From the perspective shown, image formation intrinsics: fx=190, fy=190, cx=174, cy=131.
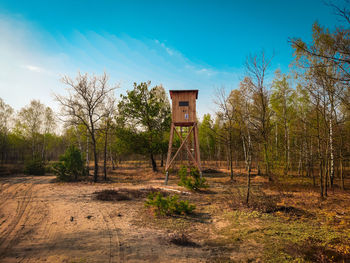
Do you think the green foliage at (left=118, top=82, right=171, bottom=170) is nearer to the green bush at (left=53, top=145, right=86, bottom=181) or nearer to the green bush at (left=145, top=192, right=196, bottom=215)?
the green bush at (left=53, top=145, right=86, bottom=181)

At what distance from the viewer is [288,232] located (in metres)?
6.10

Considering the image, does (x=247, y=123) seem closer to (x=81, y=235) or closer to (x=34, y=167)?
(x=81, y=235)

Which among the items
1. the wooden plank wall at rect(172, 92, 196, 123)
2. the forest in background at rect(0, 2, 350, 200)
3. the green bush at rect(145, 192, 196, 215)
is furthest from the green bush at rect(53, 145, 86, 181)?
the green bush at rect(145, 192, 196, 215)

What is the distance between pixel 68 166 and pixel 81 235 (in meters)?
12.5

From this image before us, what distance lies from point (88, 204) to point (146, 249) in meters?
5.69

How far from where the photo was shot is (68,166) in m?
16.6

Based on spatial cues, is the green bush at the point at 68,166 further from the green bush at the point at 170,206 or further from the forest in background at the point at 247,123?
the green bush at the point at 170,206

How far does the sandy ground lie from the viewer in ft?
15.4

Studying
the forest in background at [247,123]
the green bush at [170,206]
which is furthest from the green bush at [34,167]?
the green bush at [170,206]

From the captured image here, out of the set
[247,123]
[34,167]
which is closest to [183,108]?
[247,123]

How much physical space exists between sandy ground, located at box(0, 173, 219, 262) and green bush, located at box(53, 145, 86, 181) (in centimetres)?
710

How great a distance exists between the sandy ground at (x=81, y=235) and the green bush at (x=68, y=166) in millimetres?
7096

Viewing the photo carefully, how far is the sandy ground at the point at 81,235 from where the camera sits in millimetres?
4691

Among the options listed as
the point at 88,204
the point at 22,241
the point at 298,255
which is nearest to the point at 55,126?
the point at 88,204
